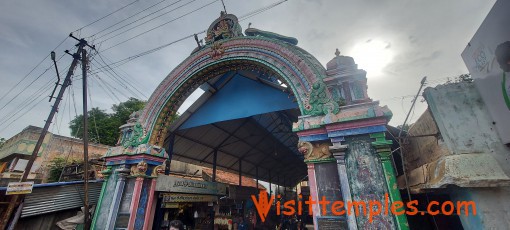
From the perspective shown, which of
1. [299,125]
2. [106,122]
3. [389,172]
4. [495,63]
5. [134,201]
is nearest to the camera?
[495,63]

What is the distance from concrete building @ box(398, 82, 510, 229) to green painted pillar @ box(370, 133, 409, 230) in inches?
18.8

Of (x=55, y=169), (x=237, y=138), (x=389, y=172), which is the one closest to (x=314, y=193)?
(x=389, y=172)

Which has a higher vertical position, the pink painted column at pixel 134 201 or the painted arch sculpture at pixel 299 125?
the painted arch sculpture at pixel 299 125

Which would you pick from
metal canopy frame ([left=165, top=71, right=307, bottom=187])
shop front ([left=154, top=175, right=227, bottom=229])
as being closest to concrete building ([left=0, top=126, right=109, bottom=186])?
metal canopy frame ([left=165, top=71, right=307, bottom=187])

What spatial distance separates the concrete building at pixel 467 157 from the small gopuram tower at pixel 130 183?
8.07m

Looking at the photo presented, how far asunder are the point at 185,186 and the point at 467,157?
29.4 feet

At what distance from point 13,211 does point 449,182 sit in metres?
12.0

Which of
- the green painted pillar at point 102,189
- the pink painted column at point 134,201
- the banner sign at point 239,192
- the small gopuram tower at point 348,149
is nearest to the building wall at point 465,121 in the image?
the small gopuram tower at point 348,149

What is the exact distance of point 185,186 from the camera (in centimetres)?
920

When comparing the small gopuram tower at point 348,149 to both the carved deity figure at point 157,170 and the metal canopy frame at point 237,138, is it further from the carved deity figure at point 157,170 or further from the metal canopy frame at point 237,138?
the carved deity figure at point 157,170

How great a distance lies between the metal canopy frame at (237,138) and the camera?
988 cm

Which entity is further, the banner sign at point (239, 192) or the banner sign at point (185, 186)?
the banner sign at point (239, 192)

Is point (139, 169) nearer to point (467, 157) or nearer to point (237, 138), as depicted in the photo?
point (237, 138)

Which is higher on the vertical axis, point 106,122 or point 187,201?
point 106,122
